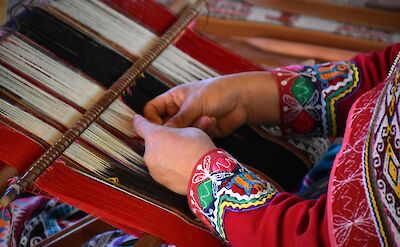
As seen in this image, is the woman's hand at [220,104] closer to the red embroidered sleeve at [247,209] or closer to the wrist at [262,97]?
the wrist at [262,97]

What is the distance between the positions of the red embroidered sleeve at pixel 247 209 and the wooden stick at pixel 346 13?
123 cm

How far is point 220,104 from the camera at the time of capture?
1.15 m

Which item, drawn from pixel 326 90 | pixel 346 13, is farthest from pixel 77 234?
pixel 346 13

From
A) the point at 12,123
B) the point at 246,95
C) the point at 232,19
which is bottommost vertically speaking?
the point at 246,95

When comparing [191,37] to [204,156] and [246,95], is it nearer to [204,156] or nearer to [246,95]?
[246,95]

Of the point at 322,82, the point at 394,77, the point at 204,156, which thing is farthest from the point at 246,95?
the point at 394,77

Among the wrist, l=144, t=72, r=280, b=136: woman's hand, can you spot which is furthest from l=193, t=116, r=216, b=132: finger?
the wrist

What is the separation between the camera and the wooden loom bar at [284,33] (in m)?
1.98

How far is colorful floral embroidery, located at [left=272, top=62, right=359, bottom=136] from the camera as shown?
1.17 metres

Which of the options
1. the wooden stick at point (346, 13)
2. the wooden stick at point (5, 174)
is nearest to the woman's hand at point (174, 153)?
the wooden stick at point (5, 174)

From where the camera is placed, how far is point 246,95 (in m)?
1.17

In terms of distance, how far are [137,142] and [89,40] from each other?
0.28 m

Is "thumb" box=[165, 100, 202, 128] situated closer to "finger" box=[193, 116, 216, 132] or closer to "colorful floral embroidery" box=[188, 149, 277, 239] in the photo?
"finger" box=[193, 116, 216, 132]

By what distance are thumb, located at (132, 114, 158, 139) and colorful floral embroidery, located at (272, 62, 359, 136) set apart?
290 mm
